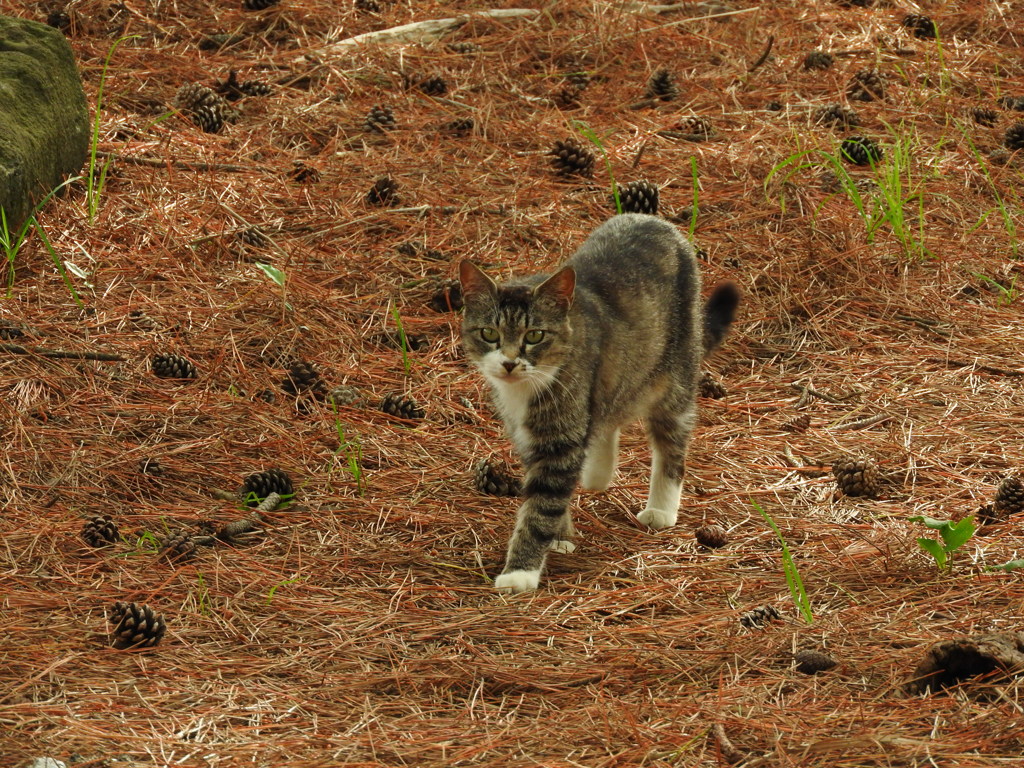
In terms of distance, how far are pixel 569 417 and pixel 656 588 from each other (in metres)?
0.63

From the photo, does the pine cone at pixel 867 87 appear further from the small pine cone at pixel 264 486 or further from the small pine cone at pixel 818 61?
the small pine cone at pixel 264 486

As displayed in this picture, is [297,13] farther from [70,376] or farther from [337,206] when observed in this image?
[70,376]

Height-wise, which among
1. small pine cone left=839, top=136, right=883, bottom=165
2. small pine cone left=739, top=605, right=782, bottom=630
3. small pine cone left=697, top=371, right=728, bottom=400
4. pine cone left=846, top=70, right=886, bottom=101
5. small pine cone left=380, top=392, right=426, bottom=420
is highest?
pine cone left=846, top=70, right=886, bottom=101

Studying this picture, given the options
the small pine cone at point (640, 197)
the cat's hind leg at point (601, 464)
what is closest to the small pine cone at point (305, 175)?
the small pine cone at point (640, 197)

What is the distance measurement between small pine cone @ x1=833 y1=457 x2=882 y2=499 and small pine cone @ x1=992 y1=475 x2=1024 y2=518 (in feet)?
1.34

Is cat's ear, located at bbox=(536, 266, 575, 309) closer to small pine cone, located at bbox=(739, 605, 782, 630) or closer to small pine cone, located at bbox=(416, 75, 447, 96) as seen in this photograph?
small pine cone, located at bbox=(739, 605, 782, 630)

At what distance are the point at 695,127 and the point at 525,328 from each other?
3151 mm

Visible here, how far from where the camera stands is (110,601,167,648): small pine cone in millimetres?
3023

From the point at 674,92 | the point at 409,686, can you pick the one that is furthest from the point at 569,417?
the point at 674,92

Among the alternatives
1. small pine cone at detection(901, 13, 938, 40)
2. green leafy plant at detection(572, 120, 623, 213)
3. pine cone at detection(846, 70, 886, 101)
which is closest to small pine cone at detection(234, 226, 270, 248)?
green leafy plant at detection(572, 120, 623, 213)

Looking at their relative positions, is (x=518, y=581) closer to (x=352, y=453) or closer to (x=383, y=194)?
(x=352, y=453)

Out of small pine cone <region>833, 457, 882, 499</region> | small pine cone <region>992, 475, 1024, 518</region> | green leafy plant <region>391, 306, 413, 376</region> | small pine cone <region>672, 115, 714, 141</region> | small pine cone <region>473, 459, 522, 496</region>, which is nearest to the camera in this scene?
small pine cone <region>992, 475, 1024, 518</region>

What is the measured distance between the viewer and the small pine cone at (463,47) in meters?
7.23

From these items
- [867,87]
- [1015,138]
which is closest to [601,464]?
[1015,138]
